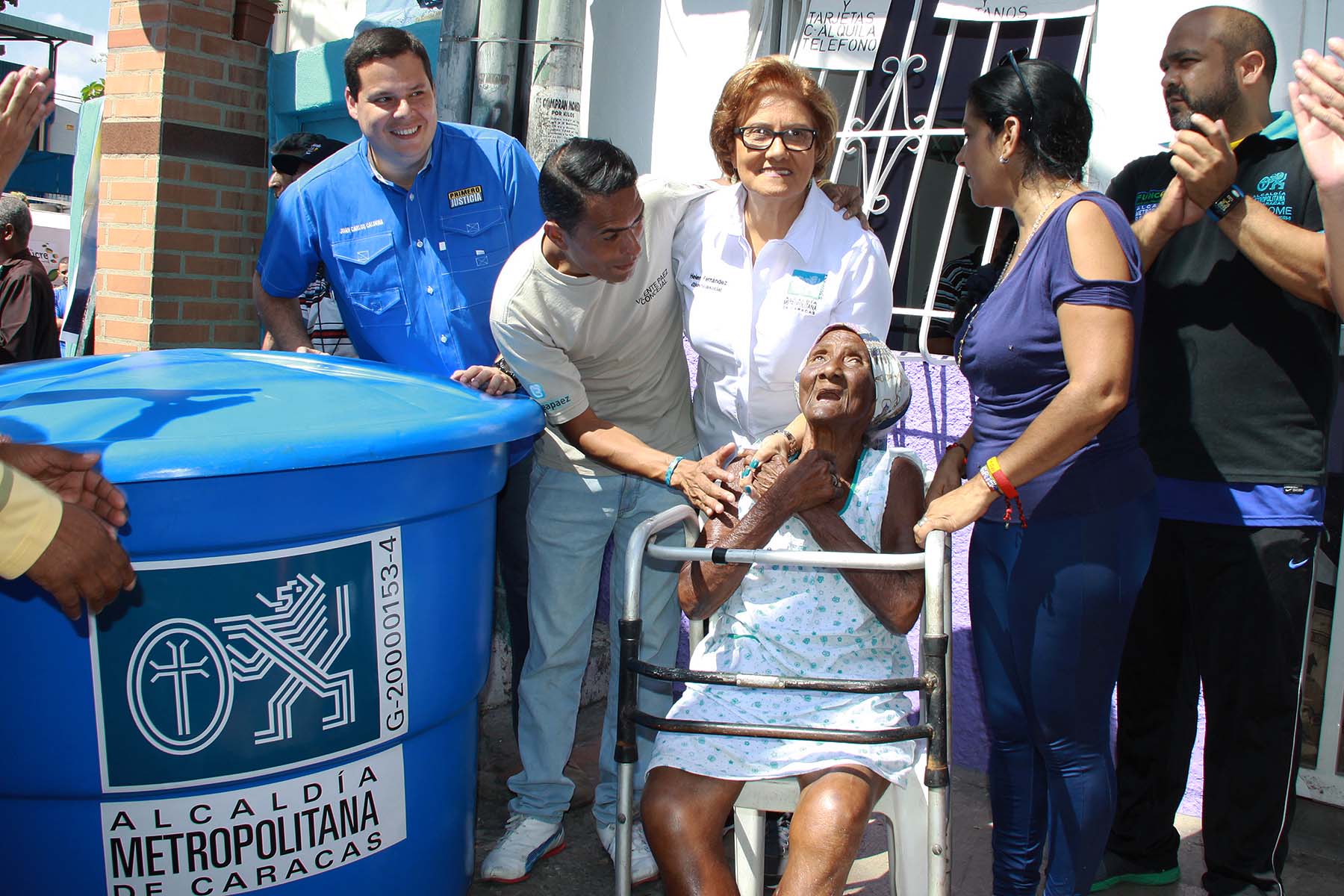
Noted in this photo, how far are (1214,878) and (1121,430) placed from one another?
1.22 metres

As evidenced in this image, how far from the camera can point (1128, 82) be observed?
10.6 ft

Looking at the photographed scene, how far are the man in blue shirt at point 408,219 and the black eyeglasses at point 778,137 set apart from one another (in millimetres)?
820

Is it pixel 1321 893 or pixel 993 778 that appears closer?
pixel 993 778

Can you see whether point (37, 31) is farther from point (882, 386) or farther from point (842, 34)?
point (882, 386)

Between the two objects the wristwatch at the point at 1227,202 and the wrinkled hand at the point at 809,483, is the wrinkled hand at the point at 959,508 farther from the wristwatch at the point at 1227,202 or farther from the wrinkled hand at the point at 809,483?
the wristwatch at the point at 1227,202

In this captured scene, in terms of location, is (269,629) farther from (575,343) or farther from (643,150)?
(643,150)

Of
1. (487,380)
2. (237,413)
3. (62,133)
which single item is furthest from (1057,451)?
(62,133)

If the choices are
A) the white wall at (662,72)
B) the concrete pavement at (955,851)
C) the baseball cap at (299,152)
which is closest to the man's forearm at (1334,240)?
the concrete pavement at (955,851)

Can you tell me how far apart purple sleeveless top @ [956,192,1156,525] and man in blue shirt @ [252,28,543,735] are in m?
1.34

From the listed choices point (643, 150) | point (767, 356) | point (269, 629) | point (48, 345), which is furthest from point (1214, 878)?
point (48, 345)

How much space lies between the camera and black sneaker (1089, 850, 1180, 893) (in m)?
2.96

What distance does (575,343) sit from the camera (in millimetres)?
2801

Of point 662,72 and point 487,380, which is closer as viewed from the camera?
point 487,380

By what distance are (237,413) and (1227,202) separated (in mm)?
2134
